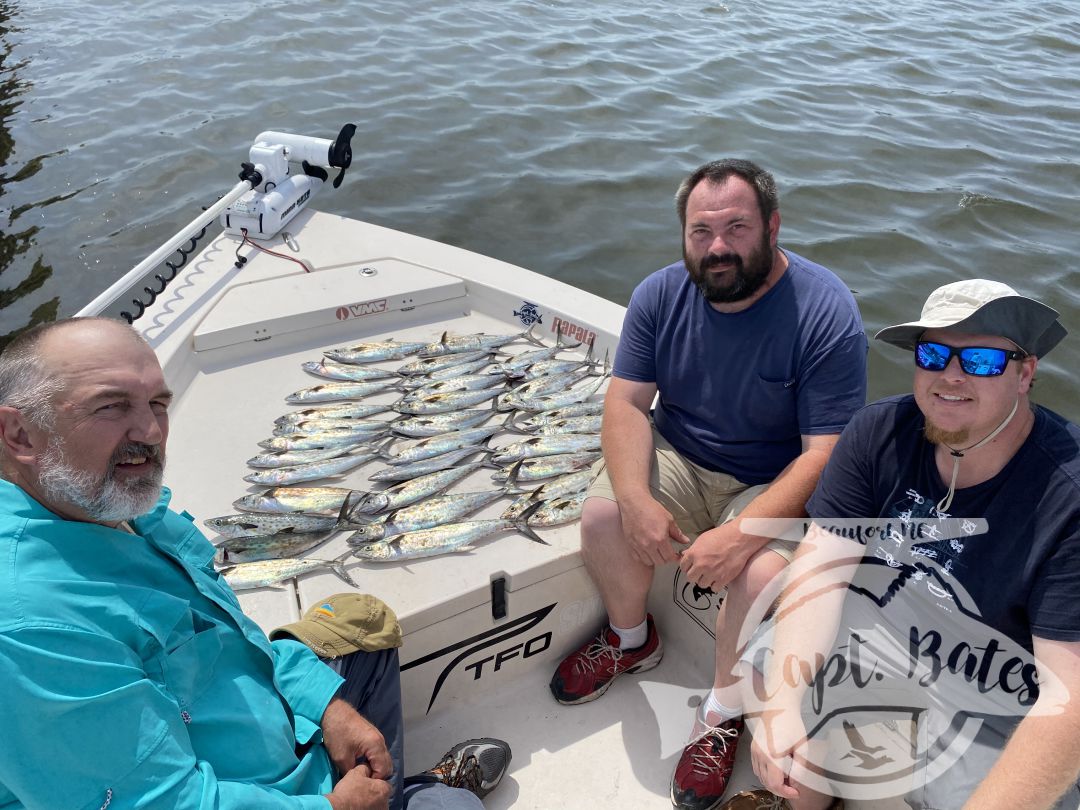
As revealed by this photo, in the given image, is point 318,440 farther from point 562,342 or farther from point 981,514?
point 981,514

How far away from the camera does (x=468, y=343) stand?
4297mm

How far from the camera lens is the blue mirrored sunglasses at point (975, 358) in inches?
75.7

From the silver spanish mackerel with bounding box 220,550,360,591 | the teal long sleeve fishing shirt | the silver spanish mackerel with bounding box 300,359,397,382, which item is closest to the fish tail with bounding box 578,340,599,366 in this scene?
the silver spanish mackerel with bounding box 300,359,397,382

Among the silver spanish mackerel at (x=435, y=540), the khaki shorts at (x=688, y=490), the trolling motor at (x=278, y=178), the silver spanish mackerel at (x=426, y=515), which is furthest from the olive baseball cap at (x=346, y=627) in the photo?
the trolling motor at (x=278, y=178)

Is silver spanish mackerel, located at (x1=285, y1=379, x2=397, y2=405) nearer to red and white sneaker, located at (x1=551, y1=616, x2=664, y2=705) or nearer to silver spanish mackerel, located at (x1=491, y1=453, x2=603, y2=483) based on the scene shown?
silver spanish mackerel, located at (x1=491, y1=453, x2=603, y2=483)

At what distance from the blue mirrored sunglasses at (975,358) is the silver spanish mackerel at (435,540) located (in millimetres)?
1544

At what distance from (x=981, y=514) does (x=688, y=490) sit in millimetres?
1141

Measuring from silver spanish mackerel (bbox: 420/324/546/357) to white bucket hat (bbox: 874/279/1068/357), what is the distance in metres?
2.62

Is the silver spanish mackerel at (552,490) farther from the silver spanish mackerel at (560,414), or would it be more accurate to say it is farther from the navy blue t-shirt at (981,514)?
the navy blue t-shirt at (981,514)

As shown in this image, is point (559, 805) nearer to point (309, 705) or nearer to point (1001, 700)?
point (309, 705)

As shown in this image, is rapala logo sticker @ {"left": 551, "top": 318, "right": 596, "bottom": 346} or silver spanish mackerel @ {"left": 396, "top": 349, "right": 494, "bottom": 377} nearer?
silver spanish mackerel @ {"left": 396, "top": 349, "right": 494, "bottom": 377}

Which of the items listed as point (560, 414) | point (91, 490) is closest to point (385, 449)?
point (560, 414)

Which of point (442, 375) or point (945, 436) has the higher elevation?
point (945, 436)

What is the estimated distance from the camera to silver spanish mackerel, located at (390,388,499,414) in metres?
3.84
